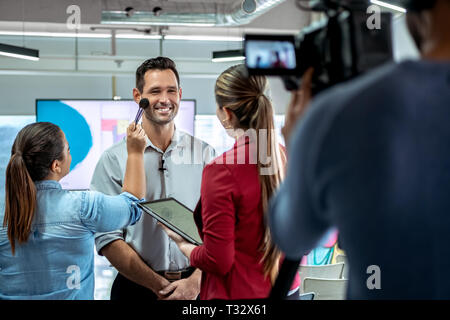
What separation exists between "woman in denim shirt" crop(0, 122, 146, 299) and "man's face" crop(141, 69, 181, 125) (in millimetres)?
394

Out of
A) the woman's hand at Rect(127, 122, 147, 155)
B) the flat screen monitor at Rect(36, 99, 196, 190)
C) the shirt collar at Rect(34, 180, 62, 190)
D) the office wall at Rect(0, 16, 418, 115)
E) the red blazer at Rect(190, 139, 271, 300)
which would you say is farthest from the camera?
the office wall at Rect(0, 16, 418, 115)

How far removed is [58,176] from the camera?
156 centimetres

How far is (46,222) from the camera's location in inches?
58.9

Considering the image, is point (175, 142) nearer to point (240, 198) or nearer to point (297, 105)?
point (240, 198)

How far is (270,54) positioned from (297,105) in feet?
0.35

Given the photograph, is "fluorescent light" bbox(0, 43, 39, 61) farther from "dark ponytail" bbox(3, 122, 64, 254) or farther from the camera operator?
the camera operator

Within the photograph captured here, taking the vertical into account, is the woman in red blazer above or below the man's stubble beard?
below

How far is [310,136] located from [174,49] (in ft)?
20.5

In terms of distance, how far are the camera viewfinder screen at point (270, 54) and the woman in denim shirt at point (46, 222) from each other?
89 cm

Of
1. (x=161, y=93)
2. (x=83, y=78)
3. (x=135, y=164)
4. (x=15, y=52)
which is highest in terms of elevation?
(x=83, y=78)

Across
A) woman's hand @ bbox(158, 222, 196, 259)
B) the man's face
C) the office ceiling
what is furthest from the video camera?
the office ceiling

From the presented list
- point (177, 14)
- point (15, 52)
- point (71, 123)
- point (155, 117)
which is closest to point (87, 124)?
point (71, 123)

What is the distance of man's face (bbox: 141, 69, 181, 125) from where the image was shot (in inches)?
71.3
